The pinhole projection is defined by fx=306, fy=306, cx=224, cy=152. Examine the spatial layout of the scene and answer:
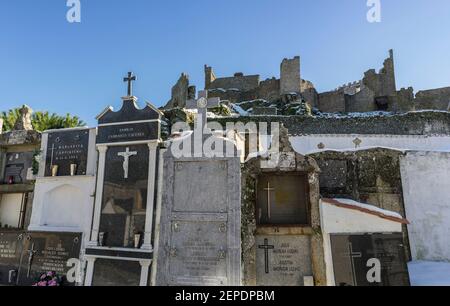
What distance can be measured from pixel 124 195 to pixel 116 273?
5.65ft

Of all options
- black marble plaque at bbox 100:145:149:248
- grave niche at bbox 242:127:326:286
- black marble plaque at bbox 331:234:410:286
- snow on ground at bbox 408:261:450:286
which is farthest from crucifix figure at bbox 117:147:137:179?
snow on ground at bbox 408:261:450:286

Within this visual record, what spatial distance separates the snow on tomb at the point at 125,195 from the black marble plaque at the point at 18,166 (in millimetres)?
3180

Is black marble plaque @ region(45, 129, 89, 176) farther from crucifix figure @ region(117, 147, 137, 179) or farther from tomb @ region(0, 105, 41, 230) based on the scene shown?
crucifix figure @ region(117, 147, 137, 179)

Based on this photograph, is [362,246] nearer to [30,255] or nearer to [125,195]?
[125,195]

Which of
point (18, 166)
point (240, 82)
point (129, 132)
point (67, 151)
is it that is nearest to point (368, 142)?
point (129, 132)

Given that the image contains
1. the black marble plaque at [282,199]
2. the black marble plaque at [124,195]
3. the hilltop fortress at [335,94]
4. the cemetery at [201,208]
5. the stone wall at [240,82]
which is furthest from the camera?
the stone wall at [240,82]

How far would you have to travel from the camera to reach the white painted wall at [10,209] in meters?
9.27

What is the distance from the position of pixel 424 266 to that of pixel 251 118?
10.7 metres

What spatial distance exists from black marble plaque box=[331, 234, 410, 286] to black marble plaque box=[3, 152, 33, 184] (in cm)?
881

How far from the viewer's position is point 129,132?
7.60m

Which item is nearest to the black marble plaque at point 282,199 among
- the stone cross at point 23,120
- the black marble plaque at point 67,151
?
the black marble plaque at point 67,151

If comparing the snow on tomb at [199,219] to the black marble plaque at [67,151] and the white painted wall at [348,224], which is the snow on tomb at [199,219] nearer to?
the white painted wall at [348,224]

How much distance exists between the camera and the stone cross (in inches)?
385
